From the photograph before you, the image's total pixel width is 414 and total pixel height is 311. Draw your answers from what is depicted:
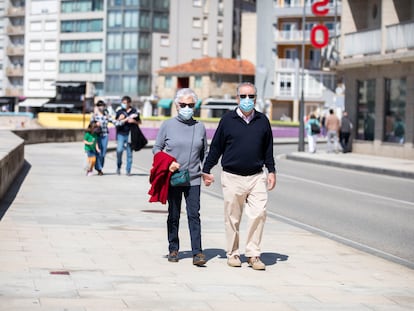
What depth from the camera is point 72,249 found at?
11.7m

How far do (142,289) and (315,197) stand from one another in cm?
1378

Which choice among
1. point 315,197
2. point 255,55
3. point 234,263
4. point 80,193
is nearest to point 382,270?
point 234,263

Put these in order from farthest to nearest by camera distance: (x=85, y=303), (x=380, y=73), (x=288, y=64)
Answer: (x=288, y=64)
(x=380, y=73)
(x=85, y=303)

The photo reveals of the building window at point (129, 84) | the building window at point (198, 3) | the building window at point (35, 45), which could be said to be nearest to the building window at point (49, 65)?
the building window at point (35, 45)

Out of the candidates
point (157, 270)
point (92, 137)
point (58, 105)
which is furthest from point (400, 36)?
point (58, 105)

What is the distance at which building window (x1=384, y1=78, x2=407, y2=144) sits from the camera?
1698 inches

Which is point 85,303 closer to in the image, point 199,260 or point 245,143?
point 199,260

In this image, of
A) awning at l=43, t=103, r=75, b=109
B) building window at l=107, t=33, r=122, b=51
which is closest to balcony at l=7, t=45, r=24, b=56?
awning at l=43, t=103, r=75, b=109

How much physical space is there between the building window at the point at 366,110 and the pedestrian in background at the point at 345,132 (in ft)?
2.04

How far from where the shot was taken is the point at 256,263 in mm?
10570

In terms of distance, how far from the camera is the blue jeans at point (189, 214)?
1081 centimetres

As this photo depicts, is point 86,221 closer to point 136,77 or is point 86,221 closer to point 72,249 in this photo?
point 72,249

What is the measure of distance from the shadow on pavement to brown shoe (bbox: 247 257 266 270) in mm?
5482

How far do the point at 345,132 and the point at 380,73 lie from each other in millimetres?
3224
